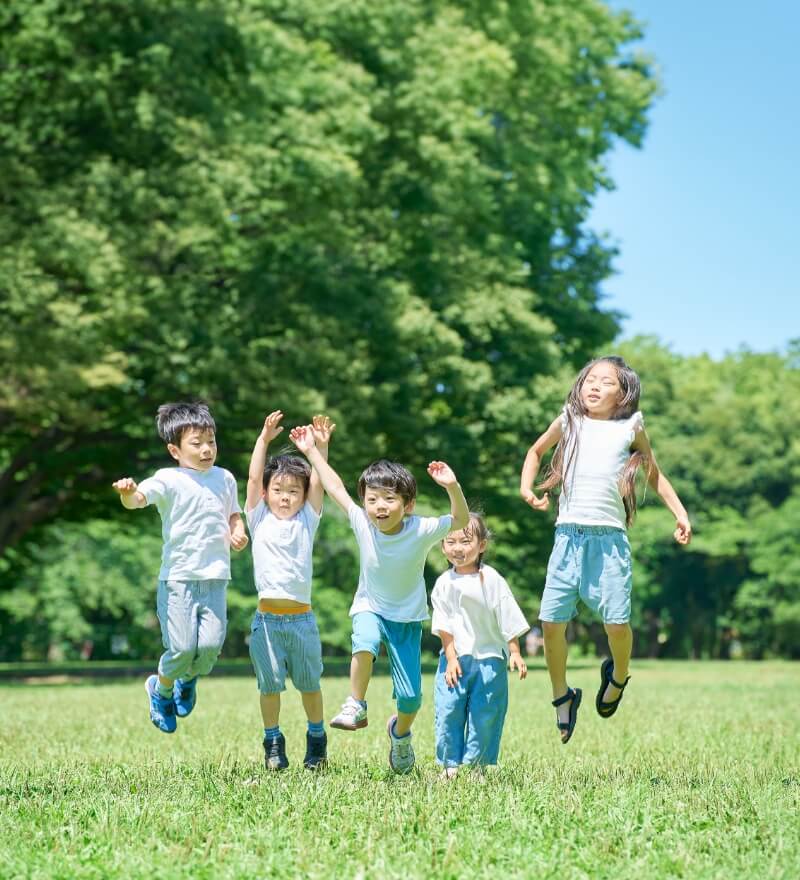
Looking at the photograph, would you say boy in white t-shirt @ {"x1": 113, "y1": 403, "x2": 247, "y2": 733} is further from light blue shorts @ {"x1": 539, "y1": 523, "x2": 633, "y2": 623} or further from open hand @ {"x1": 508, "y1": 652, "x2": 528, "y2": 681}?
light blue shorts @ {"x1": 539, "y1": 523, "x2": 633, "y2": 623}

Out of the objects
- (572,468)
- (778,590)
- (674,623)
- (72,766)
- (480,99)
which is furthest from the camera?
(674,623)

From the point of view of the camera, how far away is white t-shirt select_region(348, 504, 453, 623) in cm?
735

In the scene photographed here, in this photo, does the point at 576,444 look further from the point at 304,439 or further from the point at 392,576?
the point at 304,439

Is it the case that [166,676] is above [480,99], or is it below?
below

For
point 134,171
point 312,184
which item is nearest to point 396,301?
point 312,184

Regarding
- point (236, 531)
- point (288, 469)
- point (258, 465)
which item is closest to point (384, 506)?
point (288, 469)

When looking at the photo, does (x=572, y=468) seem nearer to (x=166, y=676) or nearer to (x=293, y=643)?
(x=293, y=643)

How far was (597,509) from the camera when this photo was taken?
293 inches

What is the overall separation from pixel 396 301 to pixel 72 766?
56.9 ft

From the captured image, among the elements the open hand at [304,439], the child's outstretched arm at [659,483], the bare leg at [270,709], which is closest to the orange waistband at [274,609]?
the bare leg at [270,709]

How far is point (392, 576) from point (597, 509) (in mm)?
1257

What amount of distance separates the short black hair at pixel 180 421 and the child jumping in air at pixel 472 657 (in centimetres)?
168

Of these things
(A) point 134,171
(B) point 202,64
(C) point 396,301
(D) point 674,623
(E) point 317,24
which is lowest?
(D) point 674,623

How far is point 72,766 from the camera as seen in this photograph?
8.10 metres
